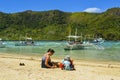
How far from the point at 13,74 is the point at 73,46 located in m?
70.5

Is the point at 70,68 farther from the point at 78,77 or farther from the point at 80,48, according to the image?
the point at 80,48

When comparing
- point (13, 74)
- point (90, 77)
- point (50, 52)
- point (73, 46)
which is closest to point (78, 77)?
point (90, 77)

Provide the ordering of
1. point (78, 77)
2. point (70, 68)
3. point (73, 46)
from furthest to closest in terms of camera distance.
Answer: point (73, 46) < point (70, 68) < point (78, 77)

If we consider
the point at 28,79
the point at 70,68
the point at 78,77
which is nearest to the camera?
the point at 28,79

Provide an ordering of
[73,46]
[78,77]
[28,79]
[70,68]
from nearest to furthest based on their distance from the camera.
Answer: [28,79] < [78,77] < [70,68] < [73,46]

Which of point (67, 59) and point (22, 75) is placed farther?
point (67, 59)

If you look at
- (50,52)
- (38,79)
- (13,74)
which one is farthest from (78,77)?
(50,52)

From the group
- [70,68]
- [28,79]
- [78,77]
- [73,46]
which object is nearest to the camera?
[28,79]

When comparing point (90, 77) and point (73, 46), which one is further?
point (73, 46)

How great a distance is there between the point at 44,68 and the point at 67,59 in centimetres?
169

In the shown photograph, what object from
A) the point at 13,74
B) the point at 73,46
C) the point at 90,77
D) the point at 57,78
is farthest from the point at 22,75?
the point at 73,46

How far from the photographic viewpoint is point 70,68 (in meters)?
21.3

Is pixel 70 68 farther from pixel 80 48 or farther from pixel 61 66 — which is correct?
pixel 80 48

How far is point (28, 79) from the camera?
16031 mm
